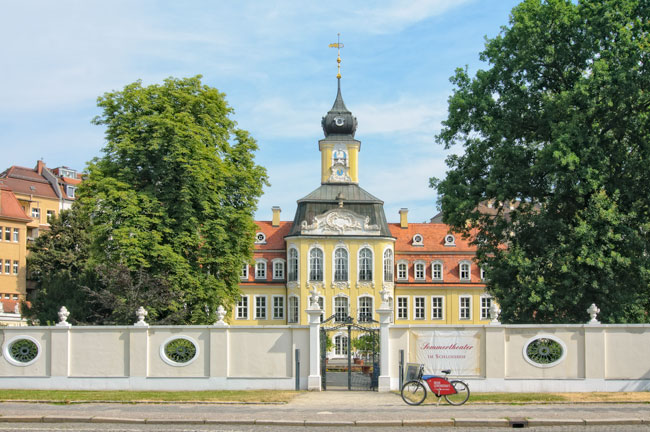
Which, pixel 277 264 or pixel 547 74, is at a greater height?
pixel 547 74

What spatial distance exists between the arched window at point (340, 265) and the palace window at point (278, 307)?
18.7 ft

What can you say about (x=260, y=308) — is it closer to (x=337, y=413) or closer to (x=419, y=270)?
(x=419, y=270)

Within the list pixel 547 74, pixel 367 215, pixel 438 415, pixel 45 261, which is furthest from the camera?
pixel 367 215

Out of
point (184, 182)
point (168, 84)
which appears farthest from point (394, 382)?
point (168, 84)

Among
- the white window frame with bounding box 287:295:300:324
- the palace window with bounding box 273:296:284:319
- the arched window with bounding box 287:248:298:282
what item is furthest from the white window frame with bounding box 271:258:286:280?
the white window frame with bounding box 287:295:300:324

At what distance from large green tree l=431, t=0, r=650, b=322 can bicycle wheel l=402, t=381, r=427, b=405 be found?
7.99m

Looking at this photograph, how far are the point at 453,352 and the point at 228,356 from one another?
696cm

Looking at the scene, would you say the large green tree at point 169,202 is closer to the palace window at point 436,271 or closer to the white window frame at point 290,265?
the white window frame at point 290,265

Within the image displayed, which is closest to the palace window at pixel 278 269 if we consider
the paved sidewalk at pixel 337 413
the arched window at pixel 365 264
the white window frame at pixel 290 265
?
the white window frame at pixel 290 265

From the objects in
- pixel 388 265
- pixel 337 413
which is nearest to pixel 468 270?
pixel 388 265

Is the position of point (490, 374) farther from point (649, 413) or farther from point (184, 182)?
point (184, 182)

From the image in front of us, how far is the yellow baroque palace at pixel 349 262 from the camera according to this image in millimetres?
65062

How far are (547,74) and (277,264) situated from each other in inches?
1618

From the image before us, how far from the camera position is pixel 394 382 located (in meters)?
25.4
